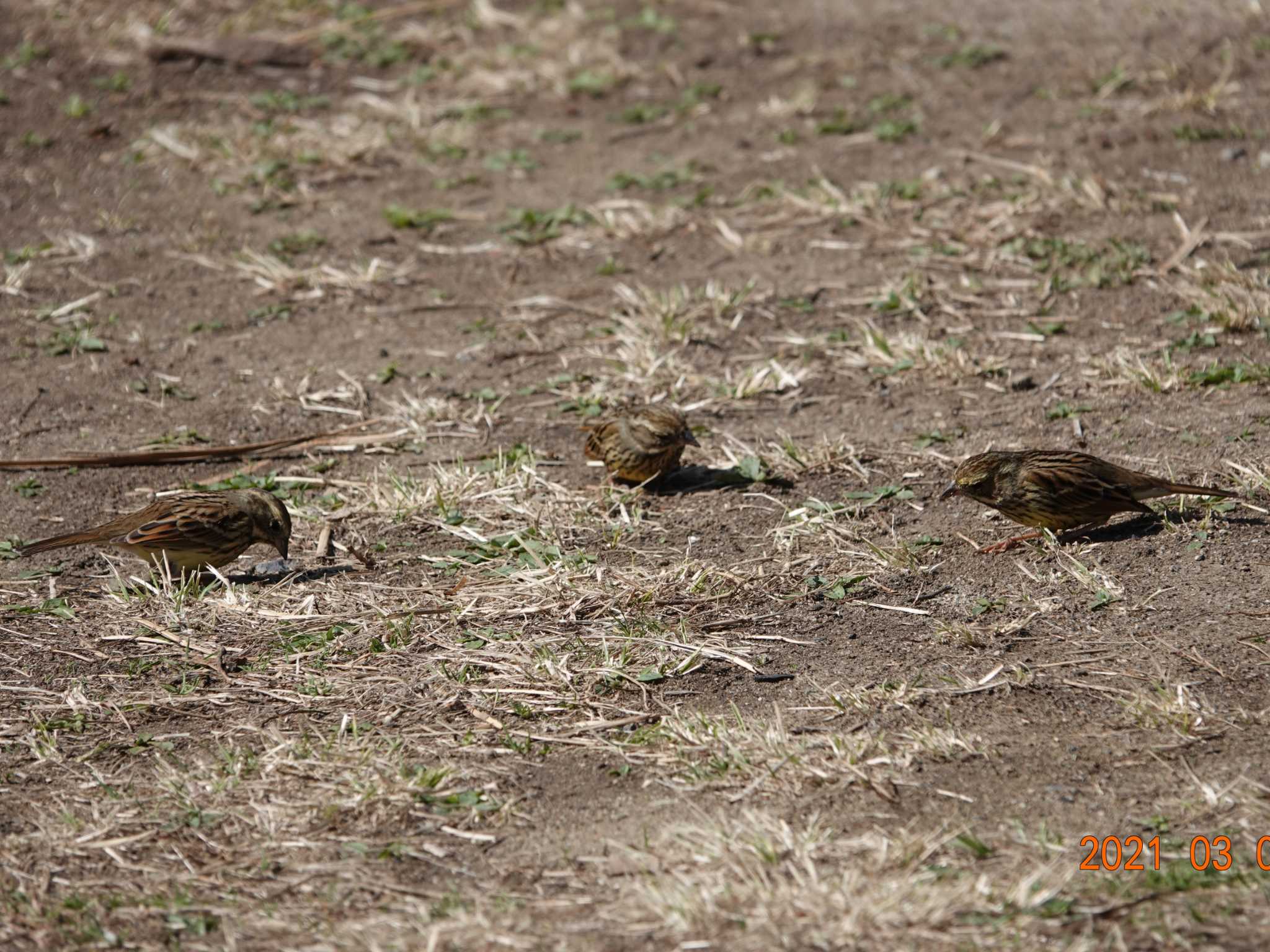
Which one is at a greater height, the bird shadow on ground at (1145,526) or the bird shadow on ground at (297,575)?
the bird shadow on ground at (1145,526)

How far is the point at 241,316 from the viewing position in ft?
30.8

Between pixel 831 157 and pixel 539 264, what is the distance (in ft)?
8.98

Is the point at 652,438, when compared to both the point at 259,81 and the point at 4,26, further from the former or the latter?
the point at 4,26

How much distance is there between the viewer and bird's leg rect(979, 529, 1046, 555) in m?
6.24

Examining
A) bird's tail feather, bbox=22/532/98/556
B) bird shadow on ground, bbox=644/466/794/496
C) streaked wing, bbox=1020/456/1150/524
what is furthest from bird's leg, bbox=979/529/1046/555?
bird's tail feather, bbox=22/532/98/556

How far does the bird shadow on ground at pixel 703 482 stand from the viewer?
7164mm

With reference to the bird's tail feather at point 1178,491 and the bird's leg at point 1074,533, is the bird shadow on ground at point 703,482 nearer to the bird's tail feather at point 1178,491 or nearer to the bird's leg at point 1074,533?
the bird's leg at point 1074,533

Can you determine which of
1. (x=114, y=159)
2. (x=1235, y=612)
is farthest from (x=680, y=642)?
(x=114, y=159)

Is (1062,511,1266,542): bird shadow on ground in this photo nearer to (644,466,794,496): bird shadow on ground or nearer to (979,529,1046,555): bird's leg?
(979,529,1046,555): bird's leg
